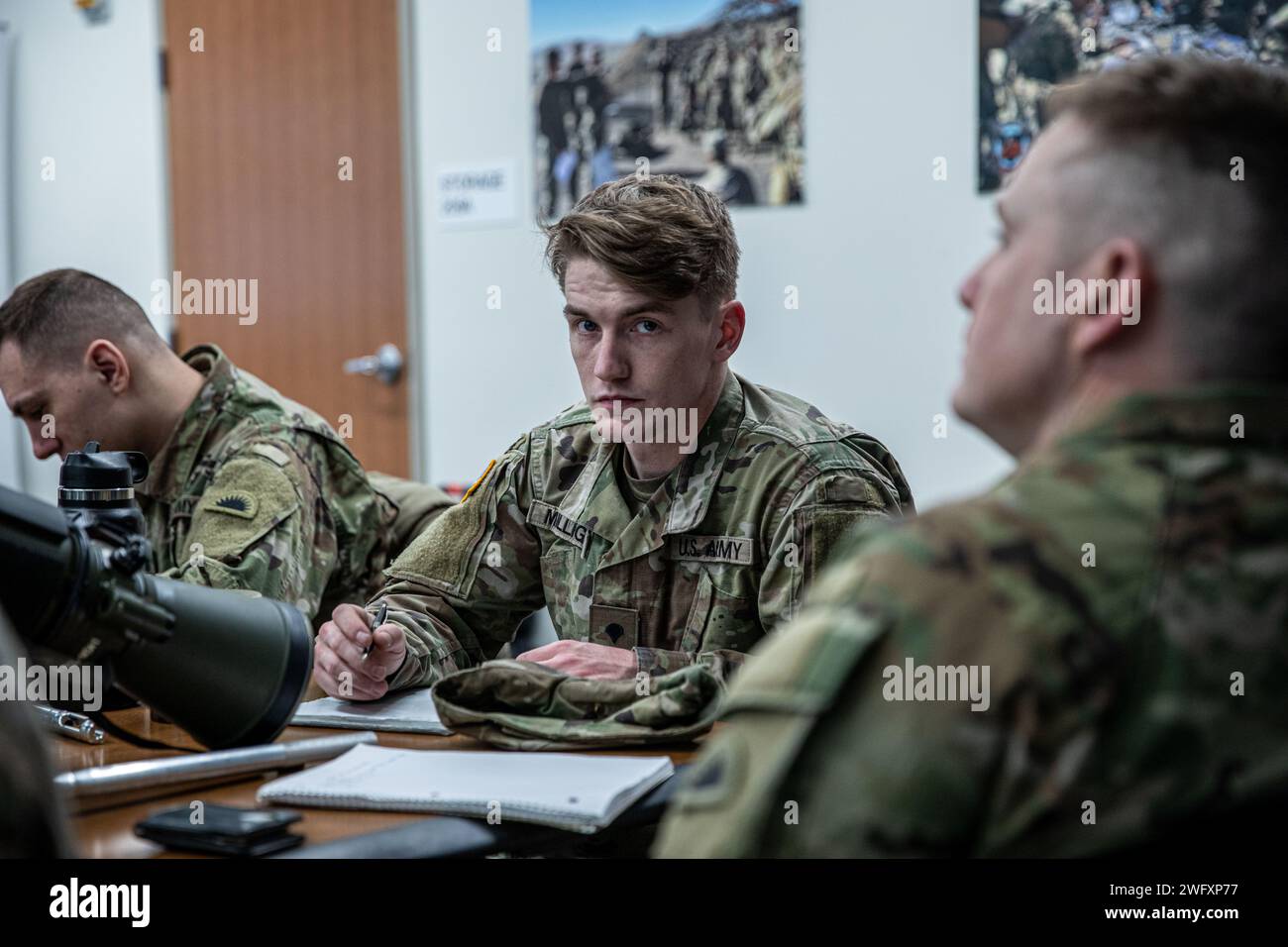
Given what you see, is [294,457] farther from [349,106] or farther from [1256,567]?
[349,106]

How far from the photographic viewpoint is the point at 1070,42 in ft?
8.73

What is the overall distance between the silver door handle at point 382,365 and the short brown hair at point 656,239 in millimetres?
1919

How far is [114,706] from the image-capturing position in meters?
1.47

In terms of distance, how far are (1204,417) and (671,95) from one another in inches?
104

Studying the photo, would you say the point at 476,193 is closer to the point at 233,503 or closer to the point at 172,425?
the point at 172,425

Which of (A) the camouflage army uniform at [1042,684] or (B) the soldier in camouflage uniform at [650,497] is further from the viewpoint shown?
(B) the soldier in camouflage uniform at [650,497]

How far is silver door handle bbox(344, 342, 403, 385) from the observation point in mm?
3684

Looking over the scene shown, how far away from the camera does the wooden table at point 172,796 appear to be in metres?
0.97

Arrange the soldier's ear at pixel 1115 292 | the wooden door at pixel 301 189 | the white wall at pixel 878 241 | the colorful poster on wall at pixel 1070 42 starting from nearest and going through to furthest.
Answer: the soldier's ear at pixel 1115 292
the colorful poster on wall at pixel 1070 42
the white wall at pixel 878 241
the wooden door at pixel 301 189

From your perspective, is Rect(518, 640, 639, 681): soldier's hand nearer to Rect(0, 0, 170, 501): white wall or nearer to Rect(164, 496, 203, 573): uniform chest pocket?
Rect(164, 496, 203, 573): uniform chest pocket

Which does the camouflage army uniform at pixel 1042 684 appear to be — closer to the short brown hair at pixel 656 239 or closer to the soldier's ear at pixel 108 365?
the short brown hair at pixel 656 239

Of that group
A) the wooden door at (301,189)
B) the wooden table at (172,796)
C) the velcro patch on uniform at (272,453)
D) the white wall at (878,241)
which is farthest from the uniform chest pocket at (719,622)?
the wooden door at (301,189)

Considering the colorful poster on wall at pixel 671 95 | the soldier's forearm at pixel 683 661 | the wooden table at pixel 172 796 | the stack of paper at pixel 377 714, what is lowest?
the stack of paper at pixel 377 714
